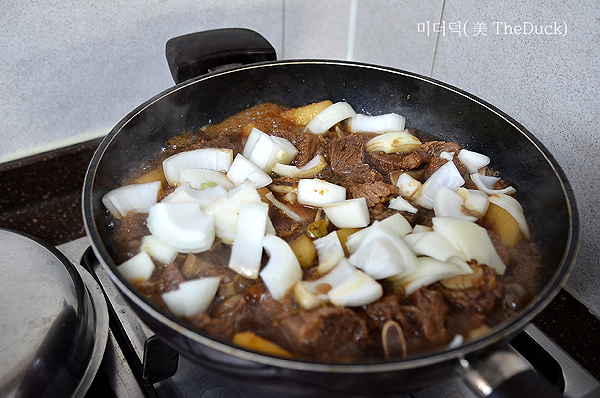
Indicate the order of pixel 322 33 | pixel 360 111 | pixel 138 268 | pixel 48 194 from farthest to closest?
pixel 322 33, pixel 48 194, pixel 360 111, pixel 138 268

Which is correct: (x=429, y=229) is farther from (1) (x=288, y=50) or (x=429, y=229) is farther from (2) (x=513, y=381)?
Answer: (1) (x=288, y=50)

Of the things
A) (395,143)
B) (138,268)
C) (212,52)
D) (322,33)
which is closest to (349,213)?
(395,143)

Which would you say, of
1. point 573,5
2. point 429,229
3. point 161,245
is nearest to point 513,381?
point 429,229

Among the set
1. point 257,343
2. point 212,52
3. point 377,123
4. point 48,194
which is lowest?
point 48,194

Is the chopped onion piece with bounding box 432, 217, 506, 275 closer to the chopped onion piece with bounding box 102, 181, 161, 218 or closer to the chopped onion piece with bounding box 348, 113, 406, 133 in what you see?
the chopped onion piece with bounding box 348, 113, 406, 133

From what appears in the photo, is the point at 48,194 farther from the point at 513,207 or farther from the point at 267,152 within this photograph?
the point at 513,207

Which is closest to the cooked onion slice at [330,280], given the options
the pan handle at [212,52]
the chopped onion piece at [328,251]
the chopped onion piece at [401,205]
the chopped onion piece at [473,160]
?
the chopped onion piece at [328,251]
